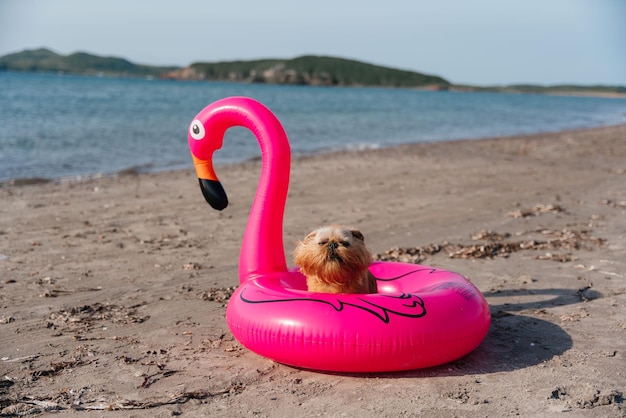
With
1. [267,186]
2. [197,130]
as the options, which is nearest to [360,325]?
[267,186]

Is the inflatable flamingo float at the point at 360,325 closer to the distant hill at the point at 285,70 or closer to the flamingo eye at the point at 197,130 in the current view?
the flamingo eye at the point at 197,130

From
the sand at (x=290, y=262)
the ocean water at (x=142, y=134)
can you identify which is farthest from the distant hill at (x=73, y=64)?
the sand at (x=290, y=262)

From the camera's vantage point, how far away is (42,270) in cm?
708

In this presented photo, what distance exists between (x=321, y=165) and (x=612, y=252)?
8526 mm

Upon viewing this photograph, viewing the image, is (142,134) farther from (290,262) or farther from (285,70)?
(285,70)

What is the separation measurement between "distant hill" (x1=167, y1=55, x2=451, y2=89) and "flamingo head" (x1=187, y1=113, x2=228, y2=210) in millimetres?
102369

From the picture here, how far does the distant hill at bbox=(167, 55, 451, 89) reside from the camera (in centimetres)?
10769

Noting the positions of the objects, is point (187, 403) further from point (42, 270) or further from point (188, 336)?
point (42, 270)

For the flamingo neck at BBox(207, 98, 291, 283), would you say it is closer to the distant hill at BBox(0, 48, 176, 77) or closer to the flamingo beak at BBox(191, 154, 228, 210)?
the flamingo beak at BBox(191, 154, 228, 210)

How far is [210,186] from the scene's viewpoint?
234 inches

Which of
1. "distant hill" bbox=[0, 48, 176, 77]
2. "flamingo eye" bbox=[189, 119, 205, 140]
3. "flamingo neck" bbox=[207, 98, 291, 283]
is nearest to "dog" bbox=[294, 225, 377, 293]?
"flamingo neck" bbox=[207, 98, 291, 283]

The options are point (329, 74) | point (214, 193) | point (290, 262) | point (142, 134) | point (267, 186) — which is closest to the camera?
point (267, 186)

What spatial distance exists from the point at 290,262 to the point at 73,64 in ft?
377

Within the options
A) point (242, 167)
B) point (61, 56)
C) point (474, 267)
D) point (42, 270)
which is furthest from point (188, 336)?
point (61, 56)
